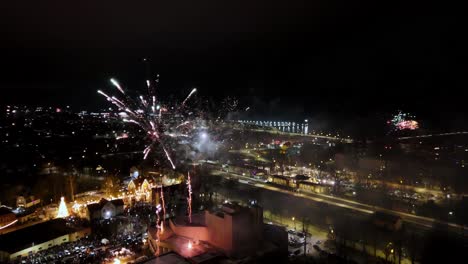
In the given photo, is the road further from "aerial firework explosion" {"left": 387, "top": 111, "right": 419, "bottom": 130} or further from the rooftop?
"aerial firework explosion" {"left": 387, "top": 111, "right": 419, "bottom": 130}

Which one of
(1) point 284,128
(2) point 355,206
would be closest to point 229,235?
(2) point 355,206

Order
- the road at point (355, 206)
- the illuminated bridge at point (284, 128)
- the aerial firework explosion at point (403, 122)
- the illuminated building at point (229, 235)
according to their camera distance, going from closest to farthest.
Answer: the illuminated building at point (229, 235), the road at point (355, 206), the aerial firework explosion at point (403, 122), the illuminated bridge at point (284, 128)

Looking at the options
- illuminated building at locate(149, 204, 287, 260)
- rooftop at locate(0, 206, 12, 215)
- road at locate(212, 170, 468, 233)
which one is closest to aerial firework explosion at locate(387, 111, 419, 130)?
road at locate(212, 170, 468, 233)

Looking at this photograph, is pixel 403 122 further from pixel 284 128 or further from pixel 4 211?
pixel 4 211

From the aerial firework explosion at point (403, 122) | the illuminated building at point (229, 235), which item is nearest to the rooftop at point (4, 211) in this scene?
the illuminated building at point (229, 235)

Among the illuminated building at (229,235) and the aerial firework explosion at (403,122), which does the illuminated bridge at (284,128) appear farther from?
the illuminated building at (229,235)

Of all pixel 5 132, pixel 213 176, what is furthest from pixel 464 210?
pixel 5 132

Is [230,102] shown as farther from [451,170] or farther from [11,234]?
[11,234]

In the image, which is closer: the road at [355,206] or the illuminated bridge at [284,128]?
the road at [355,206]
